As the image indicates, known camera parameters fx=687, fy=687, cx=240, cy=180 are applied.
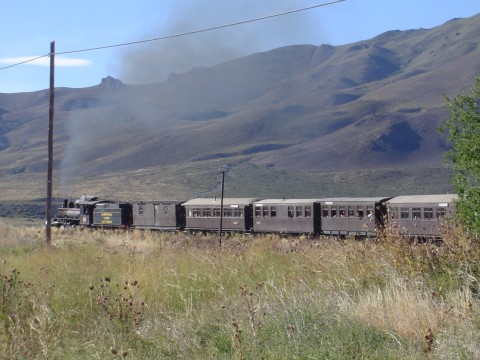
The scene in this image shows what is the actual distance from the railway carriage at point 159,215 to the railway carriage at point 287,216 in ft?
21.7

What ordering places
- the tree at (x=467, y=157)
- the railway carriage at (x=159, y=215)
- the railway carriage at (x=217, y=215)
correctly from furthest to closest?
1. the railway carriage at (x=159, y=215)
2. the railway carriage at (x=217, y=215)
3. the tree at (x=467, y=157)

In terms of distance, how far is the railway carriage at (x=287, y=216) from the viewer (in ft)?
123

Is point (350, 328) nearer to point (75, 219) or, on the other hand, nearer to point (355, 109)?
point (75, 219)

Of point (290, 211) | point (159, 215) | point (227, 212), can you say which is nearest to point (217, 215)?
point (227, 212)

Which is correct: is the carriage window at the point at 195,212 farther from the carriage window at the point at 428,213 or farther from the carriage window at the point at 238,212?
the carriage window at the point at 428,213

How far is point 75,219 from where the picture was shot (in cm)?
5175

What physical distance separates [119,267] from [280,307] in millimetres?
4026

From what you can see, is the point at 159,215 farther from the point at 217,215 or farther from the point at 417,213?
the point at 417,213

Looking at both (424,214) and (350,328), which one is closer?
(350,328)

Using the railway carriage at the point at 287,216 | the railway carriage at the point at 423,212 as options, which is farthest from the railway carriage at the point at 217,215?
the railway carriage at the point at 423,212

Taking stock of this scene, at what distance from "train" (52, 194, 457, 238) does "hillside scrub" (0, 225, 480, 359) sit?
718 inches

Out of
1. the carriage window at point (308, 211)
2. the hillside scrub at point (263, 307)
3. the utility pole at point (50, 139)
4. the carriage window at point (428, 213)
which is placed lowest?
the hillside scrub at point (263, 307)

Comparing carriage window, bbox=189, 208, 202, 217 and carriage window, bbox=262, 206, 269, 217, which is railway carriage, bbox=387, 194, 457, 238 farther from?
carriage window, bbox=189, 208, 202, 217

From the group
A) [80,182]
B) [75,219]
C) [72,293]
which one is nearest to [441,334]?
[72,293]
